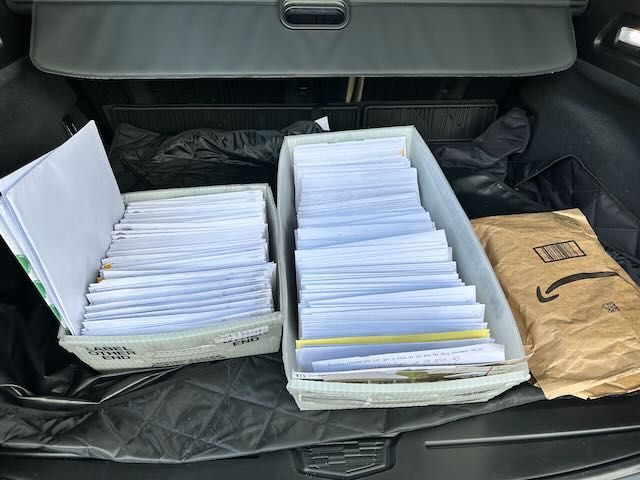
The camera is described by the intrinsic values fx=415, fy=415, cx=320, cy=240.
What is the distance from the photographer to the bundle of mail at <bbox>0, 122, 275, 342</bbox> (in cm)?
57

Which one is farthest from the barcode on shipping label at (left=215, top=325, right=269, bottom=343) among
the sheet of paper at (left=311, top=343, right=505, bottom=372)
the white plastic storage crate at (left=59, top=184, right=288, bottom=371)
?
the sheet of paper at (left=311, top=343, right=505, bottom=372)

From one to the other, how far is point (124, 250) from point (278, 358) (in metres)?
0.33

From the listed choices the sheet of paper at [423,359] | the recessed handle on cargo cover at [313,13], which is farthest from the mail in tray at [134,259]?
the recessed handle on cargo cover at [313,13]

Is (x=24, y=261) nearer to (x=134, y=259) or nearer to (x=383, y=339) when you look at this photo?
(x=134, y=259)

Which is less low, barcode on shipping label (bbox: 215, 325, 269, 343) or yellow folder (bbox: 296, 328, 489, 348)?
yellow folder (bbox: 296, 328, 489, 348)

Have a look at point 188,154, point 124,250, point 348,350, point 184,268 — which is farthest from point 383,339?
point 188,154

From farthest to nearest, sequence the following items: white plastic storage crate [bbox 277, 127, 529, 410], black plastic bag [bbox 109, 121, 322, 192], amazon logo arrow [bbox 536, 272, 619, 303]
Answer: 1. black plastic bag [bbox 109, 121, 322, 192]
2. amazon logo arrow [bbox 536, 272, 619, 303]
3. white plastic storage crate [bbox 277, 127, 529, 410]

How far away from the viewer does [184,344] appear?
0.62 m

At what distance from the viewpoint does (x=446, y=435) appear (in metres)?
0.66

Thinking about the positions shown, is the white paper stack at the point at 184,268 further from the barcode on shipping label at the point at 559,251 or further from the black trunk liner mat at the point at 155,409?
the barcode on shipping label at the point at 559,251

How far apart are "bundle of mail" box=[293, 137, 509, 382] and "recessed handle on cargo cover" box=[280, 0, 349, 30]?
232 mm

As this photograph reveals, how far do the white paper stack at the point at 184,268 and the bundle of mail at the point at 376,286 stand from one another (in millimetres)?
87

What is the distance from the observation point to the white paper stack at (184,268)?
0.64 meters

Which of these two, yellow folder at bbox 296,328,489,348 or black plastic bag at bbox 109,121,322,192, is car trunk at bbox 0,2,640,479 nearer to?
black plastic bag at bbox 109,121,322,192
